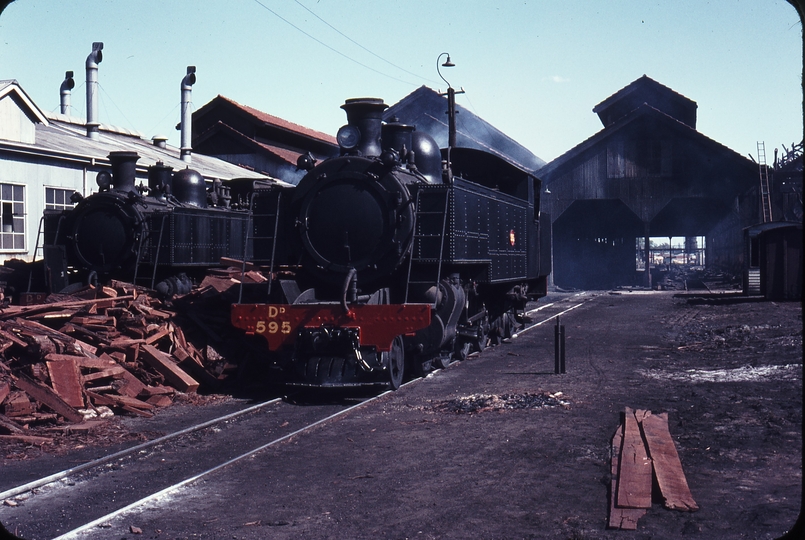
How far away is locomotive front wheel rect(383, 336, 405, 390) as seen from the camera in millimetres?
10302

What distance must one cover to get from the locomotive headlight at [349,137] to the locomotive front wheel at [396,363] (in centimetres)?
285

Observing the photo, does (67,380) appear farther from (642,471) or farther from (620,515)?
(620,515)

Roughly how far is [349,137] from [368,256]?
6.06 feet

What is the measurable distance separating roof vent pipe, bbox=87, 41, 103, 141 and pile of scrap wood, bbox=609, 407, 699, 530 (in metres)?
23.5

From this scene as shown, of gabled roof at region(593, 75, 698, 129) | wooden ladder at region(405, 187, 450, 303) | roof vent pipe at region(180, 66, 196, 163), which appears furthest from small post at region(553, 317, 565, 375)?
gabled roof at region(593, 75, 698, 129)

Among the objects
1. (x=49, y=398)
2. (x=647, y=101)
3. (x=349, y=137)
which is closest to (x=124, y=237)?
(x=349, y=137)

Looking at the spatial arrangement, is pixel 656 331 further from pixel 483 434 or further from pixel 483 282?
pixel 483 434

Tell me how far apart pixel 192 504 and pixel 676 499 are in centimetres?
346

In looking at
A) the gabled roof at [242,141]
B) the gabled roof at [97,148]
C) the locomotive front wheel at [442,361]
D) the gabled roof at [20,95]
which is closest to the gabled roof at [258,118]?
the gabled roof at [242,141]

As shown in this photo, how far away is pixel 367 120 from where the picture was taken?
38.0 feet

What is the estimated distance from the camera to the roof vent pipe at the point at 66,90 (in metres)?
35.6

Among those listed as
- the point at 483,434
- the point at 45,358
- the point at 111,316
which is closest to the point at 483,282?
the point at 483,434

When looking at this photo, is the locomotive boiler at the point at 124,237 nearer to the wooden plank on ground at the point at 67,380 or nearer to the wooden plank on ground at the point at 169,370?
the wooden plank on ground at the point at 169,370

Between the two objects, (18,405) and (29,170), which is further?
(29,170)
